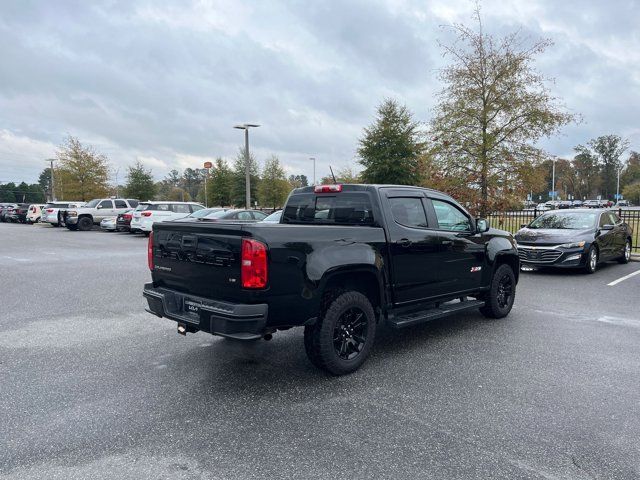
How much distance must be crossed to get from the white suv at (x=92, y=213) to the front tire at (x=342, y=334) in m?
25.2

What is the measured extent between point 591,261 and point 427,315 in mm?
7458

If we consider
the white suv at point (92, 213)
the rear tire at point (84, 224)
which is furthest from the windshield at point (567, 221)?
the rear tire at point (84, 224)

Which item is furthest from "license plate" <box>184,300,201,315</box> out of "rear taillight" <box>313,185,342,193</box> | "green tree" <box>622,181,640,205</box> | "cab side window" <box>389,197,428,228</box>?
"green tree" <box>622,181,640,205</box>

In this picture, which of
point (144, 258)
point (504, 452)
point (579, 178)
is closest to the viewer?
point (504, 452)

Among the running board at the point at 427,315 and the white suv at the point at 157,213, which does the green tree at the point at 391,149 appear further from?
the running board at the point at 427,315

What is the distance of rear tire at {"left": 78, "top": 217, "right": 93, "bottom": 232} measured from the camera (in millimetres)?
26516

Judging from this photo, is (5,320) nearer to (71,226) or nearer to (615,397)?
(615,397)

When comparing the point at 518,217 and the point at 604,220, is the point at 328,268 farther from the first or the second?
the point at 518,217

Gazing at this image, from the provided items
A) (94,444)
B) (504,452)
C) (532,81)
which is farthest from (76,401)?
(532,81)

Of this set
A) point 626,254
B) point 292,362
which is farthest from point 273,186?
point 292,362

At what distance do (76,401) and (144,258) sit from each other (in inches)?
404

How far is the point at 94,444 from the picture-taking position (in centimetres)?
320

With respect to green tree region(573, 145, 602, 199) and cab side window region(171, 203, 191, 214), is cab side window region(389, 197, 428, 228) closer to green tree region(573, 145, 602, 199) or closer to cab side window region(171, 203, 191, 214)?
cab side window region(171, 203, 191, 214)

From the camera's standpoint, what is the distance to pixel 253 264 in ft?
12.7
